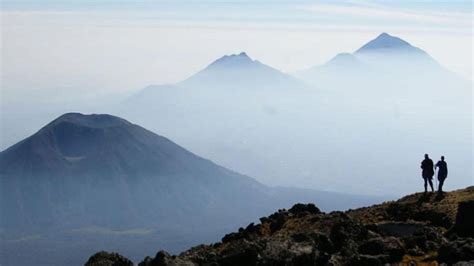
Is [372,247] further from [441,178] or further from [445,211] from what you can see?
[441,178]

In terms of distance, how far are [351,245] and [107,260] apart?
9.97m

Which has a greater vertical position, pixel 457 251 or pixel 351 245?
pixel 351 245

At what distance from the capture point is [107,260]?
3095 cm

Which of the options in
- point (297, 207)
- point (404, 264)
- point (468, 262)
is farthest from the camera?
point (297, 207)

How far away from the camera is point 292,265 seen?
27.9 metres

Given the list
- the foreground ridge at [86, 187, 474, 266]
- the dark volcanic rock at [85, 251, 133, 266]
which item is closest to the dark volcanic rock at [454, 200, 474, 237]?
the foreground ridge at [86, 187, 474, 266]

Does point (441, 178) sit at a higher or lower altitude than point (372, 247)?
higher

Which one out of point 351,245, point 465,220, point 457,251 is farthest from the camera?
point 465,220

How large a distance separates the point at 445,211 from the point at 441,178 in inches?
322

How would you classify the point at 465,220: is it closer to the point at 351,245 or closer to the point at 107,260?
Result: the point at 351,245

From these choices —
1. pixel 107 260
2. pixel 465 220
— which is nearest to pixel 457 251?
pixel 465 220

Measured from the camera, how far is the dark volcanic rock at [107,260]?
3061cm

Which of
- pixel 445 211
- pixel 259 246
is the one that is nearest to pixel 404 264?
pixel 259 246

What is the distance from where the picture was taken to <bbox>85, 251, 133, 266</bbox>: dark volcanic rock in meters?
30.6
